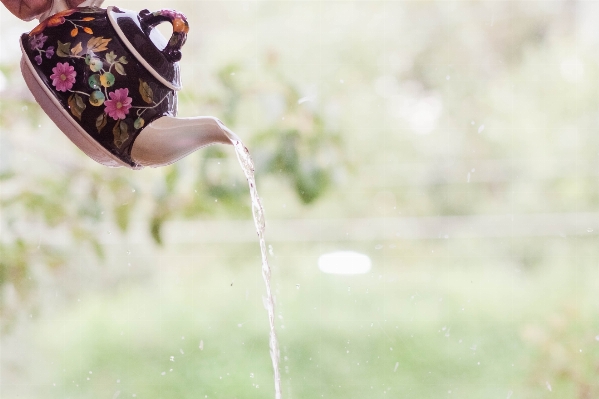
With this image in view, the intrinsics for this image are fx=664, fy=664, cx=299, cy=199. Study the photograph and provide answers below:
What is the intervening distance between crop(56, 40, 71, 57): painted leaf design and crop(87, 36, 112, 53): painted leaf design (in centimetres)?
2

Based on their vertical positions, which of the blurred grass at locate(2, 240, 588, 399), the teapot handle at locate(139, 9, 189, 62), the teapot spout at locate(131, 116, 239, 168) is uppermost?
the teapot handle at locate(139, 9, 189, 62)

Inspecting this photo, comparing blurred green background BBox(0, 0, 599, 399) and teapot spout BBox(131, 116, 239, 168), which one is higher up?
teapot spout BBox(131, 116, 239, 168)

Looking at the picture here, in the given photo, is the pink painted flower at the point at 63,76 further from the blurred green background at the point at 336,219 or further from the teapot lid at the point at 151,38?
the blurred green background at the point at 336,219

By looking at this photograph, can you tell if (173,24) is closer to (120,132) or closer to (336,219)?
(120,132)

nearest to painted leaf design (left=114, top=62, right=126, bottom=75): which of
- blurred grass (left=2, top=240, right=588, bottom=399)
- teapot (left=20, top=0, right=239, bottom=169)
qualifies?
teapot (left=20, top=0, right=239, bottom=169)

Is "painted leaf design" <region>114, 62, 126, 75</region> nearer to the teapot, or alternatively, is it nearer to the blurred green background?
the teapot

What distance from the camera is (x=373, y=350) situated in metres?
1.19

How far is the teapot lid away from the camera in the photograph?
0.49m

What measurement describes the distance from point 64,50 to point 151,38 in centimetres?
6

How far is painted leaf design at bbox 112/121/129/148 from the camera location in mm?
493

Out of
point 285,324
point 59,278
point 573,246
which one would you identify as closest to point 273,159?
point 285,324

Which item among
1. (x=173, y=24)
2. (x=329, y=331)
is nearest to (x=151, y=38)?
(x=173, y=24)

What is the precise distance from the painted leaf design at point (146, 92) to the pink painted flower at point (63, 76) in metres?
0.05

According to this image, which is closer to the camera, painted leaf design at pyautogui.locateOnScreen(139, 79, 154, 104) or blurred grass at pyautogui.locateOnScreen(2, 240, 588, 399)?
painted leaf design at pyautogui.locateOnScreen(139, 79, 154, 104)
